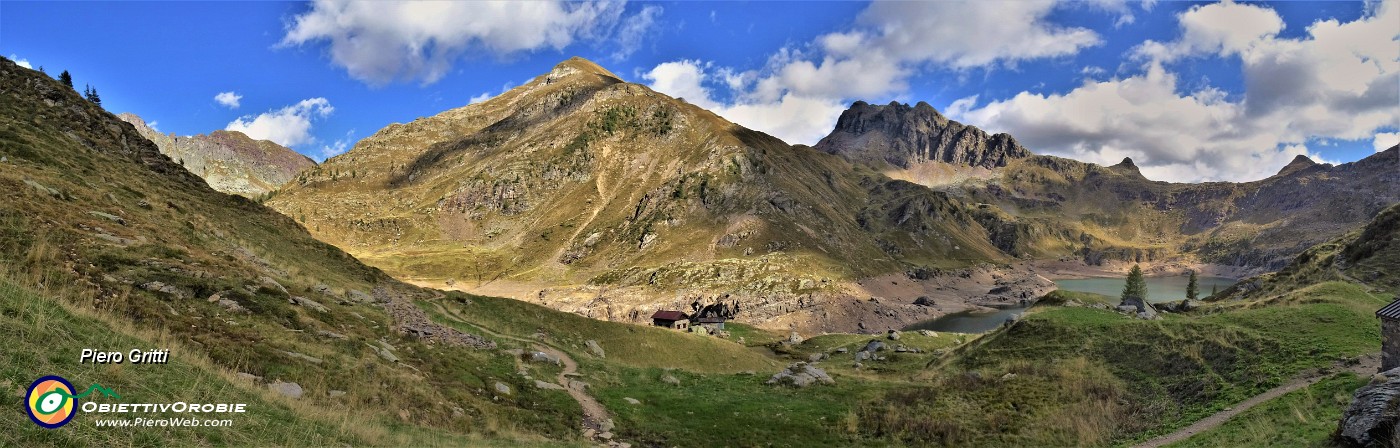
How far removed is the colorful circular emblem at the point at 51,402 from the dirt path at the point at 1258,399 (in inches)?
1206

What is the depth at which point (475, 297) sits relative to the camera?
4653cm

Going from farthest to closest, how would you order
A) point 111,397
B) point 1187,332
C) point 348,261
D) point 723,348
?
point 723,348 < point 348,261 < point 1187,332 < point 111,397

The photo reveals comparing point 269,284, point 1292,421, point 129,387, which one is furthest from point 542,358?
point 1292,421

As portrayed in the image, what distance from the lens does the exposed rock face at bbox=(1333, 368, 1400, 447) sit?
14.3 m

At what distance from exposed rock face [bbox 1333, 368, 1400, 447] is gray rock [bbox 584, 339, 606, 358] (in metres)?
39.6

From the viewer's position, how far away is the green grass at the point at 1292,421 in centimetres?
1698

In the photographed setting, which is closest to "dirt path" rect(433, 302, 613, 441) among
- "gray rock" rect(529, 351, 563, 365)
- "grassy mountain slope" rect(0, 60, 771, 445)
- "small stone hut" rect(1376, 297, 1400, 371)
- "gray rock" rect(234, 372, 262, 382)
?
"gray rock" rect(529, 351, 563, 365)

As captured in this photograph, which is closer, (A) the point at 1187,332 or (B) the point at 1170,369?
(B) the point at 1170,369

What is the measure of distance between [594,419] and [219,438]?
18165 millimetres

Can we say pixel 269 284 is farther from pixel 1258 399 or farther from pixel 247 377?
pixel 1258 399

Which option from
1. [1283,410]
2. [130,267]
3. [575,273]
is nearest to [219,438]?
[130,267]

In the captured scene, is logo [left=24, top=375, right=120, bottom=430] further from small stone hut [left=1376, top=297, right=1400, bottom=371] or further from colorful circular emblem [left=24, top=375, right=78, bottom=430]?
small stone hut [left=1376, top=297, right=1400, bottom=371]

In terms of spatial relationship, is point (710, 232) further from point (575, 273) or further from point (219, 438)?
point (219, 438)

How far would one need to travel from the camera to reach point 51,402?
7.73 m
